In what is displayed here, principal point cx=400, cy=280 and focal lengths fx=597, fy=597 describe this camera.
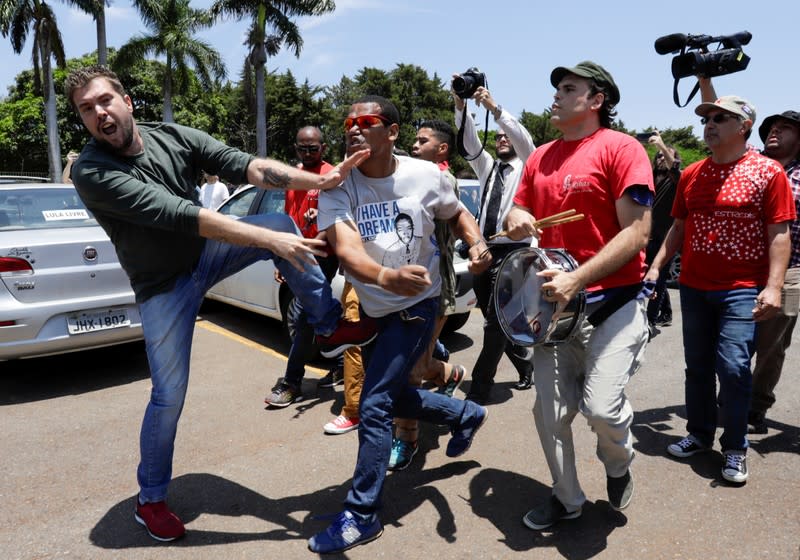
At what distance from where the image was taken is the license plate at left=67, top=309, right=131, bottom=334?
15.7 ft

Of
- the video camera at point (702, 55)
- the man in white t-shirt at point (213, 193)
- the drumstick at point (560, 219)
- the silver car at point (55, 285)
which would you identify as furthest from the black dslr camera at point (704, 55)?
the man in white t-shirt at point (213, 193)

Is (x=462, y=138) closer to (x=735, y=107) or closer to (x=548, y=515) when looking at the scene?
(x=735, y=107)

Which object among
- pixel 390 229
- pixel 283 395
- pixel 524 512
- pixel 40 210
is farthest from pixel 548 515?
pixel 40 210

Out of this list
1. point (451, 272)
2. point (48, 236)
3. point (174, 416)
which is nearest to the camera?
point (174, 416)

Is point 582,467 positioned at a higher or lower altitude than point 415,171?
lower

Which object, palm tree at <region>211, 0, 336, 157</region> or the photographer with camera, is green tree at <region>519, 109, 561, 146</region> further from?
the photographer with camera

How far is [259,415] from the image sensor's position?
4461mm

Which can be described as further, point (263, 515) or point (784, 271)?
point (784, 271)

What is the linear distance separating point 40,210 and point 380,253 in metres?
3.90

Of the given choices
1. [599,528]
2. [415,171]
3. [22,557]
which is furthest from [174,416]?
[599,528]

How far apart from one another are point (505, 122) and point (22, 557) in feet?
12.3

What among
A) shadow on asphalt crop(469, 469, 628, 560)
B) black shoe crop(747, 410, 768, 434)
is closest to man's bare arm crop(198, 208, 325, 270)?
shadow on asphalt crop(469, 469, 628, 560)

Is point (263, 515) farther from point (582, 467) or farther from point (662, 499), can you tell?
point (662, 499)

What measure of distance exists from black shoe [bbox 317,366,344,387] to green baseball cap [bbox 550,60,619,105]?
124 inches
